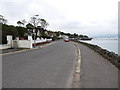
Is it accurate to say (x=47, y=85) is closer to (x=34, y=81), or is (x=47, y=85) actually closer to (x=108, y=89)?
(x=34, y=81)

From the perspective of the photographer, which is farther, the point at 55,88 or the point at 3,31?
the point at 3,31

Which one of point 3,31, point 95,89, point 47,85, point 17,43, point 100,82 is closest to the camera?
point 95,89

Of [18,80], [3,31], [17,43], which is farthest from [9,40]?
[18,80]

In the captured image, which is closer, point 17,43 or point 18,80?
point 18,80

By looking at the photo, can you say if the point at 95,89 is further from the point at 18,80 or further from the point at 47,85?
the point at 18,80

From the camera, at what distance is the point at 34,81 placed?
219 inches

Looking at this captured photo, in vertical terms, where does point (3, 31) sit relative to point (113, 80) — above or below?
above

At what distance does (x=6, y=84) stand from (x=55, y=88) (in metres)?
1.79

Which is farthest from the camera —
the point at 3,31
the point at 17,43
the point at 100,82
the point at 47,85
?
the point at 3,31

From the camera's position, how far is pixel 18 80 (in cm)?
570

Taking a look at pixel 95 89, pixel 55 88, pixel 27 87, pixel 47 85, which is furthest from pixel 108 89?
pixel 27 87

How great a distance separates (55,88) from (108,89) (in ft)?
5.54

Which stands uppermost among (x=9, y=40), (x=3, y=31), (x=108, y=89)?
(x=3, y=31)

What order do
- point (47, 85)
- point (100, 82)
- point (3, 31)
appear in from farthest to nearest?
point (3, 31) < point (100, 82) < point (47, 85)
